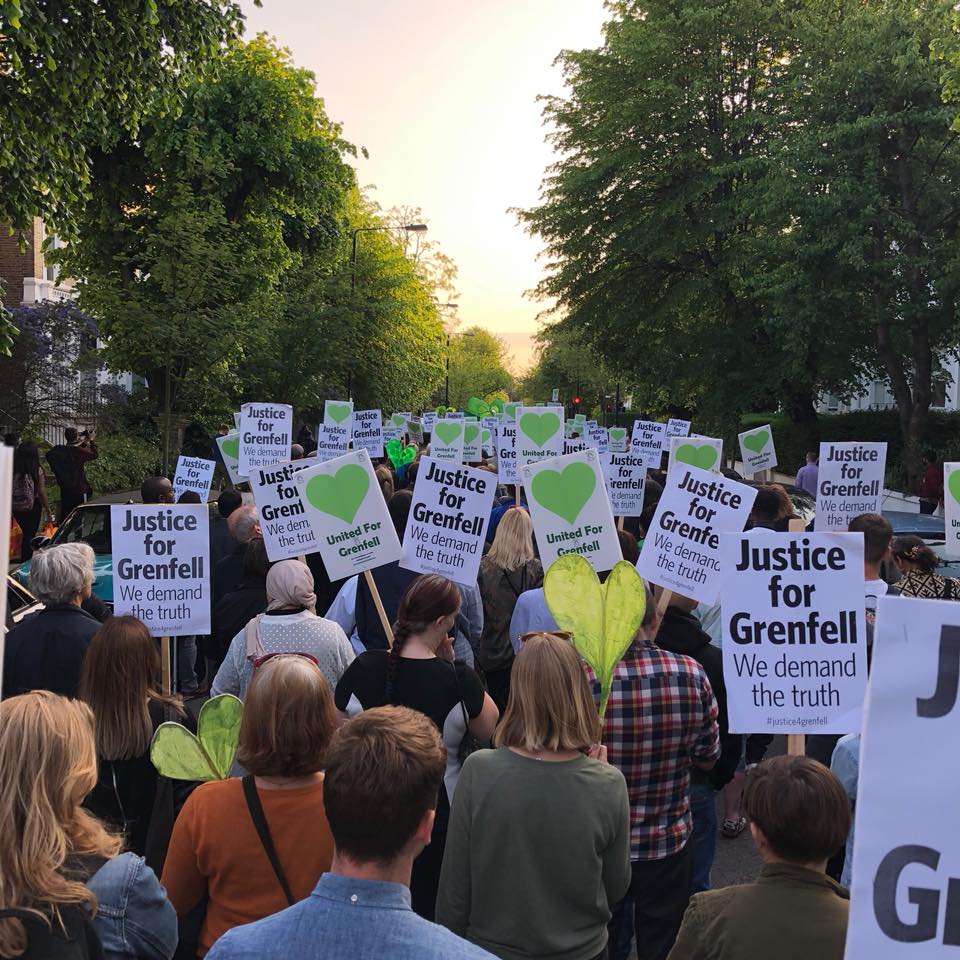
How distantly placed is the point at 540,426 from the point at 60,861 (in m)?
11.4

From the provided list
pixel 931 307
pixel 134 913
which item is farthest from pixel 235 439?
pixel 931 307

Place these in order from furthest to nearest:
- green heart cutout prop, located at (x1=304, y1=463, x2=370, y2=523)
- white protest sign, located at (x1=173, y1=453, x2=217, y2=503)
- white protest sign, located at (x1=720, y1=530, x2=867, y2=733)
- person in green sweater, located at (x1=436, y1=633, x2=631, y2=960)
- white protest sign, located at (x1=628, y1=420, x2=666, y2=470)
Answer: white protest sign, located at (x1=628, y1=420, x2=666, y2=470) → white protest sign, located at (x1=173, y1=453, x2=217, y2=503) → green heart cutout prop, located at (x1=304, y1=463, x2=370, y2=523) → white protest sign, located at (x1=720, y1=530, x2=867, y2=733) → person in green sweater, located at (x1=436, y1=633, x2=631, y2=960)

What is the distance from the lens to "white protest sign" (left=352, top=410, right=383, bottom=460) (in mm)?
17359

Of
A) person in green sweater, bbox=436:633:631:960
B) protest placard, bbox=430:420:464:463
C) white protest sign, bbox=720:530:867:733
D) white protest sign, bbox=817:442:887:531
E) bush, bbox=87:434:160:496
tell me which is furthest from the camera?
bush, bbox=87:434:160:496

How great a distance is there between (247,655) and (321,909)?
2957mm

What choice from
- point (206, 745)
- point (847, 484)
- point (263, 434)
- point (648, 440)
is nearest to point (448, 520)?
point (206, 745)

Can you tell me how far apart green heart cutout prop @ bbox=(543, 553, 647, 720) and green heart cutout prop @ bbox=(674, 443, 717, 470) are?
6860 millimetres

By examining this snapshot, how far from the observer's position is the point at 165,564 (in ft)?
20.5

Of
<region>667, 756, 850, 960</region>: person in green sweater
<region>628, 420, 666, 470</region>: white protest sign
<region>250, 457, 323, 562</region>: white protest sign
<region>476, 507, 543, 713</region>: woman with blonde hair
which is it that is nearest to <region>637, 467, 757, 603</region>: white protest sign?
<region>476, 507, 543, 713</region>: woman with blonde hair

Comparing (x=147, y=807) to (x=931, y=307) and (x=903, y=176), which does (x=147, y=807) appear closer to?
(x=931, y=307)

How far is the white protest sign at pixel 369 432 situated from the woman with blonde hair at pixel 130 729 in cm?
1331

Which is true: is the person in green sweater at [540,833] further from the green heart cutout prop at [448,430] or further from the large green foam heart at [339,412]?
the large green foam heart at [339,412]

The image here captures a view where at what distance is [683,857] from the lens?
13.6 ft

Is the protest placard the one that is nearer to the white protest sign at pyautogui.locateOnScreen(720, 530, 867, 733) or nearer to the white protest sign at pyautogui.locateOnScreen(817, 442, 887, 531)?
the white protest sign at pyautogui.locateOnScreen(817, 442, 887, 531)
